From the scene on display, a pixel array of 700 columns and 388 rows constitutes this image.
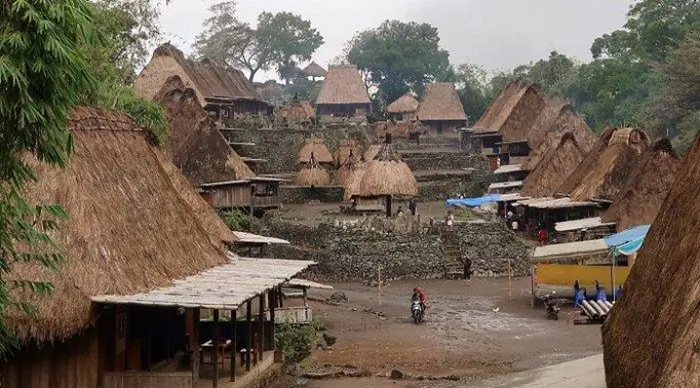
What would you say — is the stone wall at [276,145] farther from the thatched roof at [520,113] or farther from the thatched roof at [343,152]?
the thatched roof at [520,113]

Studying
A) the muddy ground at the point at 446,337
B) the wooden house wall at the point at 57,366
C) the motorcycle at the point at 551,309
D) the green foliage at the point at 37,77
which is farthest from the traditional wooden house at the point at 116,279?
the motorcycle at the point at 551,309

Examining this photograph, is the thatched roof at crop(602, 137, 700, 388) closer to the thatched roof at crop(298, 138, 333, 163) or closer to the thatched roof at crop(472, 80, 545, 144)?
the thatched roof at crop(298, 138, 333, 163)

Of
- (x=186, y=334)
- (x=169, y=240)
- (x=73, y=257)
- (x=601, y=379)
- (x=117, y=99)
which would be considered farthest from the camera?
(x=117, y=99)

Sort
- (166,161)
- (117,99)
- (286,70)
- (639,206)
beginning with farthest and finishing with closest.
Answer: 1. (286,70)
2. (639,206)
3. (117,99)
4. (166,161)

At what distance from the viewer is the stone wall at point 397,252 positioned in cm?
3556

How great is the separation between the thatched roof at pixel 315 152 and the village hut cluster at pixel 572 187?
9.89 metres

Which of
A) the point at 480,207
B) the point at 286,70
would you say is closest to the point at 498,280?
the point at 480,207

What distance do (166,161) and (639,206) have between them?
1702 cm

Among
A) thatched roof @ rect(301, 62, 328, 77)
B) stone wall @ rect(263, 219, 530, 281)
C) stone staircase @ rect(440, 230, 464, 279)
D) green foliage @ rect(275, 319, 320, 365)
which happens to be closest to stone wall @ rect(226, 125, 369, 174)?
stone wall @ rect(263, 219, 530, 281)

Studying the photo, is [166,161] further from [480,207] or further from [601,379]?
[480,207]

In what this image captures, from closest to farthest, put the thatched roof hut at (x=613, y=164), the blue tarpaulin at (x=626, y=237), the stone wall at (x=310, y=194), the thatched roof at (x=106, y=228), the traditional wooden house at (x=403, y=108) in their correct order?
the thatched roof at (x=106, y=228)
the blue tarpaulin at (x=626, y=237)
the thatched roof hut at (x=613, y=164)
the stone wall at (x=310, y=194)
the traditional wooden house at (x=403, y=108)

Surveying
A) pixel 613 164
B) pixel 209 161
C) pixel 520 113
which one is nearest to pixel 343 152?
pixel 520 113

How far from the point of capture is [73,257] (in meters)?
13.5

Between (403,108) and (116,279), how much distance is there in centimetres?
5919
